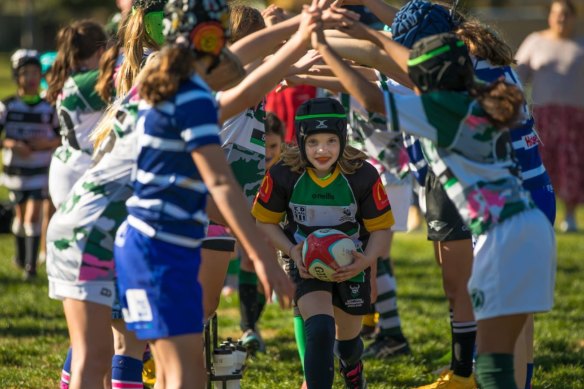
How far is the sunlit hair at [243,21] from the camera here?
596 centimetres

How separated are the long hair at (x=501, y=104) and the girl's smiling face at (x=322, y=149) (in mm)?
1184

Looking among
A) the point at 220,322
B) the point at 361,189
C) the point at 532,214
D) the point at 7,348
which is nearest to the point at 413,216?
the point at 220,322

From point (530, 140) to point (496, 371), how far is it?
148 centimetres

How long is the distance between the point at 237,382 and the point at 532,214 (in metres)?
1.80

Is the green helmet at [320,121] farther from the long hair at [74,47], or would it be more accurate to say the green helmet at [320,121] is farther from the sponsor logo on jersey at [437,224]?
the long hair at [74,47]

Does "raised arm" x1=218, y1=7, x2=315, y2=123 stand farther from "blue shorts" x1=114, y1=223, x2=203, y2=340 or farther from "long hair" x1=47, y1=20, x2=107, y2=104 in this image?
"long hair" x1=47, y1=20, x2=107, y2=104

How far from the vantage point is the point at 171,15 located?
13.5 feet

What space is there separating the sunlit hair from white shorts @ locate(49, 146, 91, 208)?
3.86 ft

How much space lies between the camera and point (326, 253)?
16.8ft

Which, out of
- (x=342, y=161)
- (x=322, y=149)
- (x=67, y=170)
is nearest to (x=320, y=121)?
(x=322, y=149)

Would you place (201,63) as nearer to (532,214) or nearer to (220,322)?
(532,214)

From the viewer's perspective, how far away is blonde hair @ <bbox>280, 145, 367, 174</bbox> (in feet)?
17.7

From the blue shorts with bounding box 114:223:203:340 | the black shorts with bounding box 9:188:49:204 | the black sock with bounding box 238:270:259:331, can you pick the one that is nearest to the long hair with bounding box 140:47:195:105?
the blue shorts with bounding box 114:223:203:340

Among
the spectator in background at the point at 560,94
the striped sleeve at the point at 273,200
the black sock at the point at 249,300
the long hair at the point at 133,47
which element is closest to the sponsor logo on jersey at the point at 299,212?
the striped sleeve at the point at 273,200
